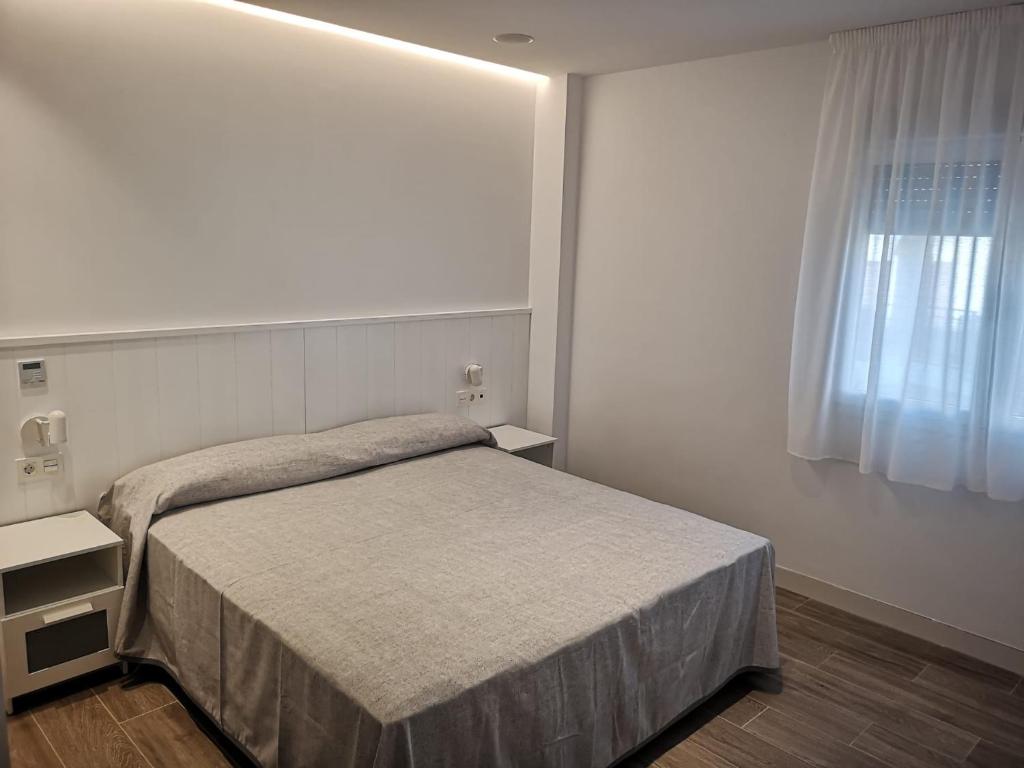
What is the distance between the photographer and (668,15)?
2953 mm

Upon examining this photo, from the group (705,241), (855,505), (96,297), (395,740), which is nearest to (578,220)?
(705,241)

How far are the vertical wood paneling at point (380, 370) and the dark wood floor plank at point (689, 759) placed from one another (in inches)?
79.8

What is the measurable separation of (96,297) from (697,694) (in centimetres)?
252

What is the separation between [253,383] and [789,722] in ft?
7.89

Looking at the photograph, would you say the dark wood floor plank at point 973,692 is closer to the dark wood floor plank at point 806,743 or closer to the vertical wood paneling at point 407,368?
the dark wood floor plank at point 806,743

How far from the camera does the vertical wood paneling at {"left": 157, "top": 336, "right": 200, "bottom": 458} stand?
3090mm

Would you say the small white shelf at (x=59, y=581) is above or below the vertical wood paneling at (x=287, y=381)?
below

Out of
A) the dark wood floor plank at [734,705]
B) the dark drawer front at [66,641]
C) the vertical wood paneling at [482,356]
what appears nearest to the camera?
the dark drawer front at [66,641]

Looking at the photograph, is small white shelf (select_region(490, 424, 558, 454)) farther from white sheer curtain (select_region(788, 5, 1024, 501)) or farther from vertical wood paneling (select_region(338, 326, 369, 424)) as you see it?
white sheer curtain (select_region(788, 5, 1024, 501))

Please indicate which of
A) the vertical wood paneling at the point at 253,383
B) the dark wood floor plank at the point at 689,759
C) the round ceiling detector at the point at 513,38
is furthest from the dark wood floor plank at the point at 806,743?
the round ceiling detector at the point at 513,38

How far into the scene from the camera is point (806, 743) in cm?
252

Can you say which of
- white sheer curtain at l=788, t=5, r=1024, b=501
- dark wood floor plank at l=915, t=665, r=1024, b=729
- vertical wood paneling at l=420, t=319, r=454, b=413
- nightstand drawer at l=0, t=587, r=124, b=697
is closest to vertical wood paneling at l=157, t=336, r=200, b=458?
nightstand drawer at l=0, t=587, r=124, b=697

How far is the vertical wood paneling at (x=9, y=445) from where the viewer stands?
2.71 meters

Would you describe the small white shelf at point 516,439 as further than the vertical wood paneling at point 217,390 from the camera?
Yes
